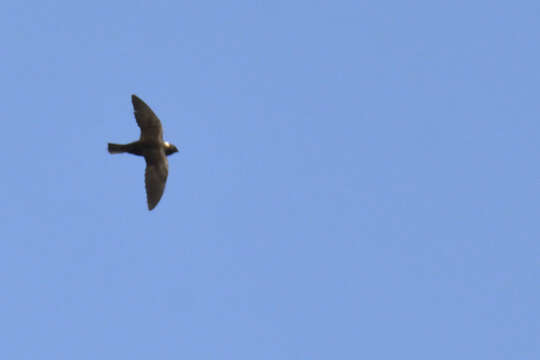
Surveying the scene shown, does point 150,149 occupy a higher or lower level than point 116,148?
higher

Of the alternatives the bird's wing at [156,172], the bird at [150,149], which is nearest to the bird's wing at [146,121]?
the bird at [150,149]

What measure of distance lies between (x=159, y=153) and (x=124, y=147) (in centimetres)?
107

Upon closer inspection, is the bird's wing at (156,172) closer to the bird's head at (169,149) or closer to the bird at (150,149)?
the bird at (150,149)

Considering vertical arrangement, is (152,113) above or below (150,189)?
above

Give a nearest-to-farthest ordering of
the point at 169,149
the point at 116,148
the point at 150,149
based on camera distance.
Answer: the point at 116,148
the point at 150,149
the point at 169,149

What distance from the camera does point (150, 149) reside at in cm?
2689

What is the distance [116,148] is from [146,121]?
1192 mm

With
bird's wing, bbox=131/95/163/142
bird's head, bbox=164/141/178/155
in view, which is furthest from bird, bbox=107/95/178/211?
bird's head, bbox=164/141/178/155

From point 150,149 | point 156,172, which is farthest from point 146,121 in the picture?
point 156,172

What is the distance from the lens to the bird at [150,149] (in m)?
26.6

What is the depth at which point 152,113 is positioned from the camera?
87.6 ft

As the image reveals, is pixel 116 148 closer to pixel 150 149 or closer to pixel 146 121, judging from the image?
pixel 150 149

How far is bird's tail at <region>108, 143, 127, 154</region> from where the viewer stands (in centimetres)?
2652

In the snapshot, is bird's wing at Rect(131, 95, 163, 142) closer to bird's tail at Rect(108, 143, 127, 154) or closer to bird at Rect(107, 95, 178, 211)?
bird at Rect(107, 95, 178, 211)
